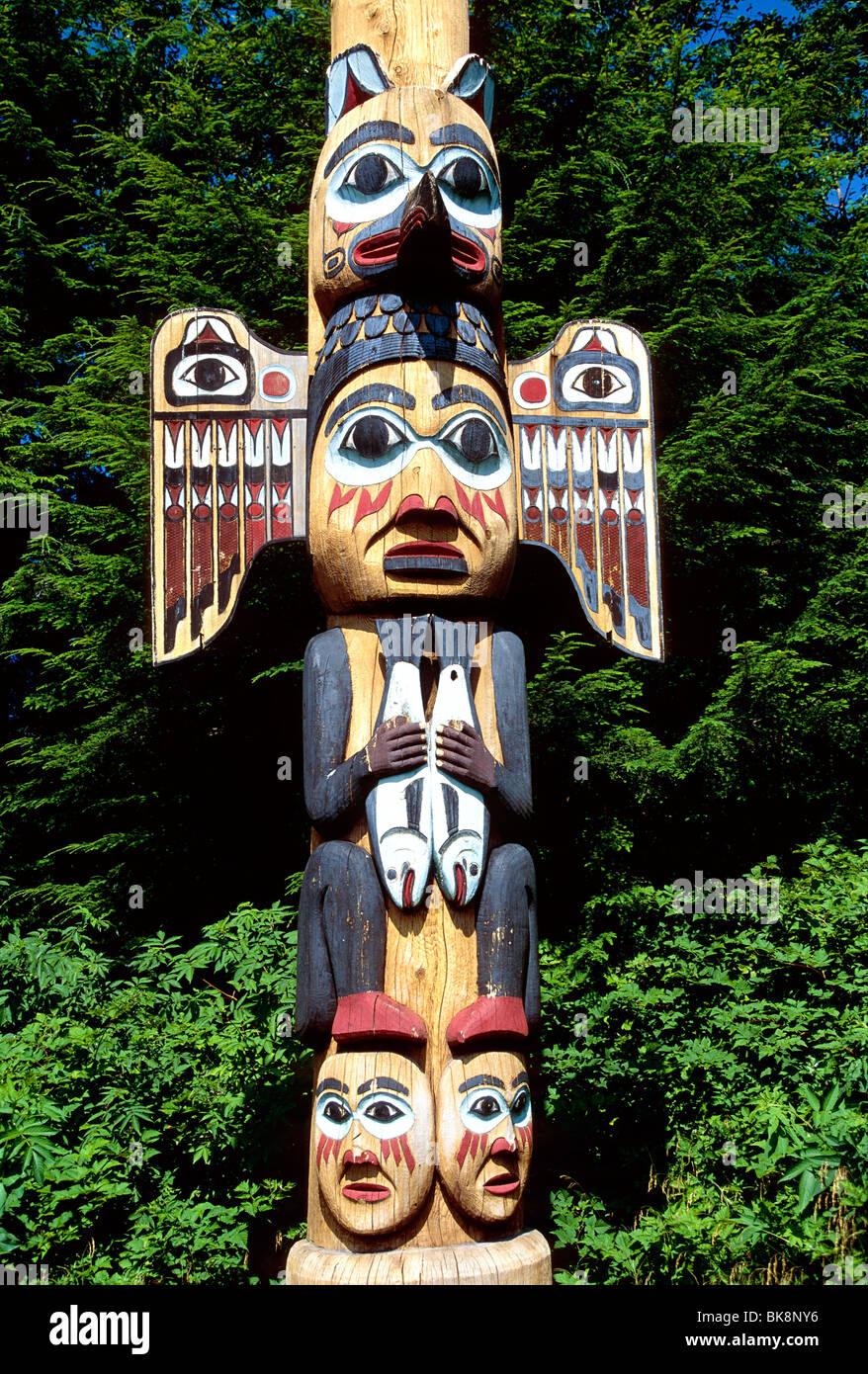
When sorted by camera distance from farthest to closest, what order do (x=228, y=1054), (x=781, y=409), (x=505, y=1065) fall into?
1. (x=781, y=409)
2. (x=228, y=1054)
3. (x=505, y=1065)

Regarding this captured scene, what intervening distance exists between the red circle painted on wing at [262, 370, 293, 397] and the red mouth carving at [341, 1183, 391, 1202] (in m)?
3.00

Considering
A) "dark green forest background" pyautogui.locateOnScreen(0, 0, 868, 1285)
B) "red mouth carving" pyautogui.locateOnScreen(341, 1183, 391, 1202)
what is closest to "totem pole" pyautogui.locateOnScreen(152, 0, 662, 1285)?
"red mouth carving" pyautogui.locateOnScreen(341, 1183, 391, 1202)

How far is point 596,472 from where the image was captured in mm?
4828

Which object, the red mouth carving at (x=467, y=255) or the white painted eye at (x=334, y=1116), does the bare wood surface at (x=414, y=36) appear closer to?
the red mouth carving at (x=467, y=255)

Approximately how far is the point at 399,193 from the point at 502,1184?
3.56m

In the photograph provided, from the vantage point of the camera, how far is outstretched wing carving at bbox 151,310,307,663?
14.9 ft

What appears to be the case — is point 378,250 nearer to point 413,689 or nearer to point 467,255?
point 467,255

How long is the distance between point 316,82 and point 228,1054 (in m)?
6.85

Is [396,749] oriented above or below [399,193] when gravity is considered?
below

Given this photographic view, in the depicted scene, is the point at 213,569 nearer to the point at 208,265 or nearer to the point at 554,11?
the point at 208,265

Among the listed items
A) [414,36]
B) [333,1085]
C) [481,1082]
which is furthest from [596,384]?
[333,1085]

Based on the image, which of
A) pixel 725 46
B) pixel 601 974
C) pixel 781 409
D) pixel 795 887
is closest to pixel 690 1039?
pixel 795 887

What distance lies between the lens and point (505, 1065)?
3744mm

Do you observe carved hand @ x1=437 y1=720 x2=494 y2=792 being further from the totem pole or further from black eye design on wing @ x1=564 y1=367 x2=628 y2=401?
black eye design on wing @ x1=564 y1=367 x2=628 y2=401
